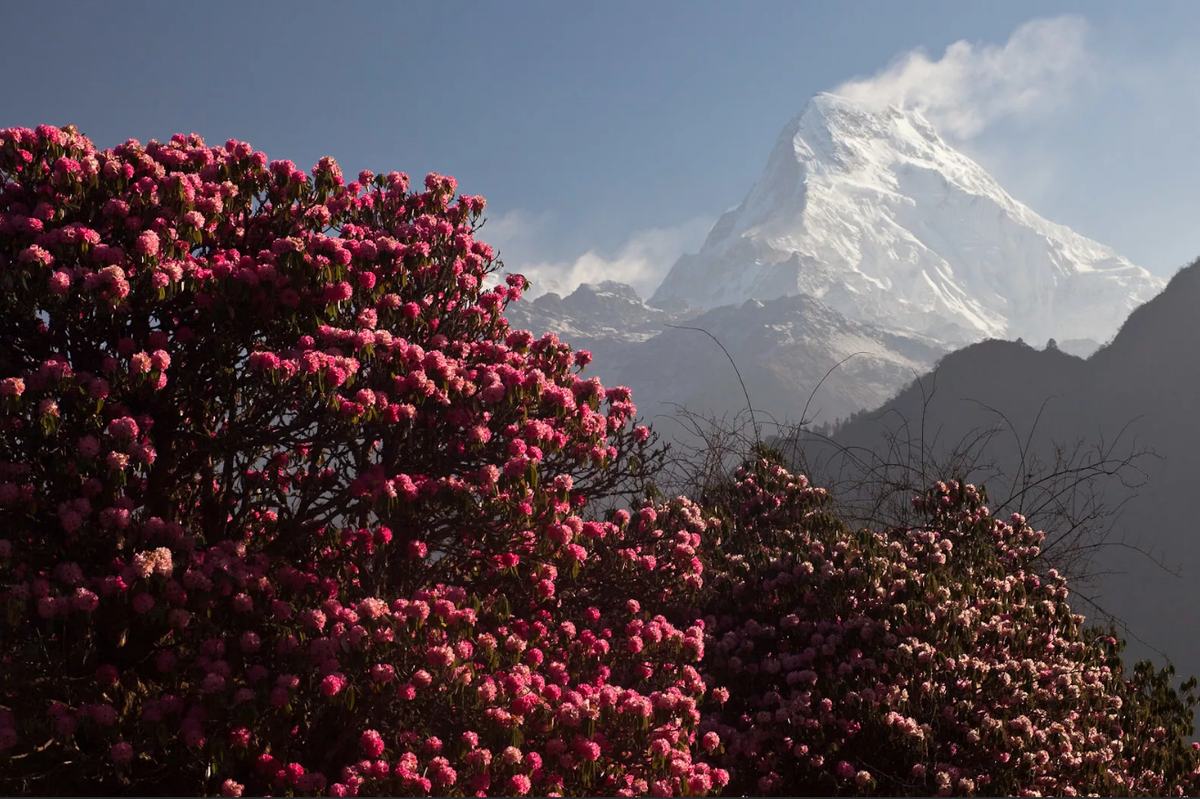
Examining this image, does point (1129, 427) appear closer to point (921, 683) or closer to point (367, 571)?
point (921, 683)

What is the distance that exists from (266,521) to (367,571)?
1.20 meters

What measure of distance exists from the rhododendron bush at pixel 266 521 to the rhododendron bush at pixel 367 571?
24mm

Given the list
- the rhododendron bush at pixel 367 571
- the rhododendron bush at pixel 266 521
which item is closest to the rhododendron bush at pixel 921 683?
the rhododendron bush at pixel 367 571

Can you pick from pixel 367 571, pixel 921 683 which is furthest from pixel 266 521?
pixel 921 683

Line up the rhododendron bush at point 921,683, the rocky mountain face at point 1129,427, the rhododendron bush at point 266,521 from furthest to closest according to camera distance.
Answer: the rocky mountain face at point 1129,427 < the rhododendron bush at point 921,683 < the rhododendron bush at point 266,521

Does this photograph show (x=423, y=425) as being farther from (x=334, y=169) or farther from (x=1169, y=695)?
(x=1169, y=695)

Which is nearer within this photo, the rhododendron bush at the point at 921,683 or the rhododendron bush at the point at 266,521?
the rhododendron bush at the point at 266,521

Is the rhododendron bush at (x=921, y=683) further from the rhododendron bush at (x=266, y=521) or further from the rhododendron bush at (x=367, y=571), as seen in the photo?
the rhododendron bush at (x=266, y=521)

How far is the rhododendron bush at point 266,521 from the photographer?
5.75 meters

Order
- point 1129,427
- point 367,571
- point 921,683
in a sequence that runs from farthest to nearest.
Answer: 1. point 1129,427
2. point 921,683
3. point 367,571

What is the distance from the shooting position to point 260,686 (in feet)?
18.9

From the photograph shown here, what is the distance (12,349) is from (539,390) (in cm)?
336

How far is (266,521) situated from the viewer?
7.33 metres

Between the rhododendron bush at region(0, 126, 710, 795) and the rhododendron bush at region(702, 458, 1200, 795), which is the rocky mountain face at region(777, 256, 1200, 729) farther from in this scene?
the rhododendron bush at region(0, 126, 710, 795)
